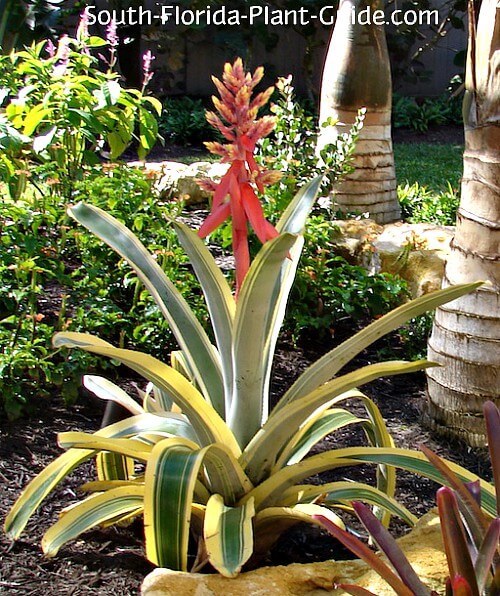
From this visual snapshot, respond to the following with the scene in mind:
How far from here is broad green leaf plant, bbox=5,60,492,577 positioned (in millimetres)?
1792

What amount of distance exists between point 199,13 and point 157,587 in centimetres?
1037

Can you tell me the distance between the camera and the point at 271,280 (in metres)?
1.86

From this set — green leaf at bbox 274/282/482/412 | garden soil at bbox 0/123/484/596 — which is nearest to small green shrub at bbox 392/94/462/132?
garden soil at bbox 0/123/484/596

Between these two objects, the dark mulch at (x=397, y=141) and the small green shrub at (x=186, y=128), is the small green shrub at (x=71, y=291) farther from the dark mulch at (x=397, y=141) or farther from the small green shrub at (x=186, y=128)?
the small green shrub at (x=186, y=128)

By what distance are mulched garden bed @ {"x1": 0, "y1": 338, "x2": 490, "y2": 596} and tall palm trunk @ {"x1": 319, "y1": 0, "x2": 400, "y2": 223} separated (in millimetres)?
2160

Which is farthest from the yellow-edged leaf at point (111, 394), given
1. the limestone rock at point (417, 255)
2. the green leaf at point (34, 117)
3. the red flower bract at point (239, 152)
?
the limestone rock at point (417, 255)

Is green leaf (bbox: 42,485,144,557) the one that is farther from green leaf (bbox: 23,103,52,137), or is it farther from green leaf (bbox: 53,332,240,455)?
green leaf (bbox: 23,103,52,137)

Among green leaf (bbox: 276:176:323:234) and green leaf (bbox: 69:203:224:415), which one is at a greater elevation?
green leaf (bbox: 276:176:323:234)

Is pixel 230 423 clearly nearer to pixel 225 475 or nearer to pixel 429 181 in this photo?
pixel 225 475

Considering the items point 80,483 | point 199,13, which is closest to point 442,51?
point 199,13

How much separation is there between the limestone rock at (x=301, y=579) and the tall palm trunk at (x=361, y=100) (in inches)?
143

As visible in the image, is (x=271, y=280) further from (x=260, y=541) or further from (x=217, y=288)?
(x=260, y=541)

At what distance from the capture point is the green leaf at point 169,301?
88.3 inches

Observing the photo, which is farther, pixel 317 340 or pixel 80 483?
pixel 317 340
